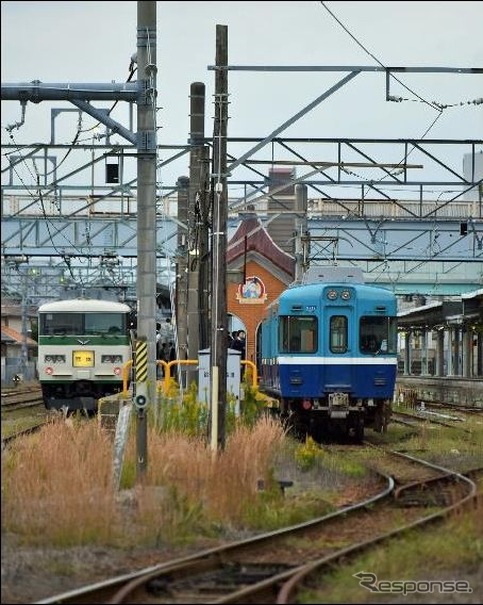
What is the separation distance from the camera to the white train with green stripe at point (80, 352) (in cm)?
3095

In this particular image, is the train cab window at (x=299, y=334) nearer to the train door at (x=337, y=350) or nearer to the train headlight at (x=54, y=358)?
the train door at (x=337, y=350)

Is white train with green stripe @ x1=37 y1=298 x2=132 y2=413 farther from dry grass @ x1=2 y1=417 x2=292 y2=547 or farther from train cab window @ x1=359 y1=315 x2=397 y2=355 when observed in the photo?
dry grass @ x1=2 y1=417 x2=292 y2=547

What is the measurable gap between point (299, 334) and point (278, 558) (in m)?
13.8

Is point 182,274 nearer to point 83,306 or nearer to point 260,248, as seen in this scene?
point 83,306

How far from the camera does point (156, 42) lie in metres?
18.8

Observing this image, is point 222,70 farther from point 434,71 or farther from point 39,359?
point 39,359

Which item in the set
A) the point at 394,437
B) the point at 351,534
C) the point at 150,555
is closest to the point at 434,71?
the point at 394,437

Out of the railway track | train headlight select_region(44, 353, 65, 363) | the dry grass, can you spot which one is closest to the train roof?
train headlight select_region(44, 353, 65, 363)

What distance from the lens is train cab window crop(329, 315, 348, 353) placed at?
963 inches

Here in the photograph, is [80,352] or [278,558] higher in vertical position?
[80,352]

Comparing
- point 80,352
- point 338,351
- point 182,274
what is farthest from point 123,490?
point 182,274

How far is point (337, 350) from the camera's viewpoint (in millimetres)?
24406

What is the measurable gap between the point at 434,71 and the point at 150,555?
40.0ft

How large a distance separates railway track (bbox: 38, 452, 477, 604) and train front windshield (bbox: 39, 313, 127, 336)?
54.0ft
